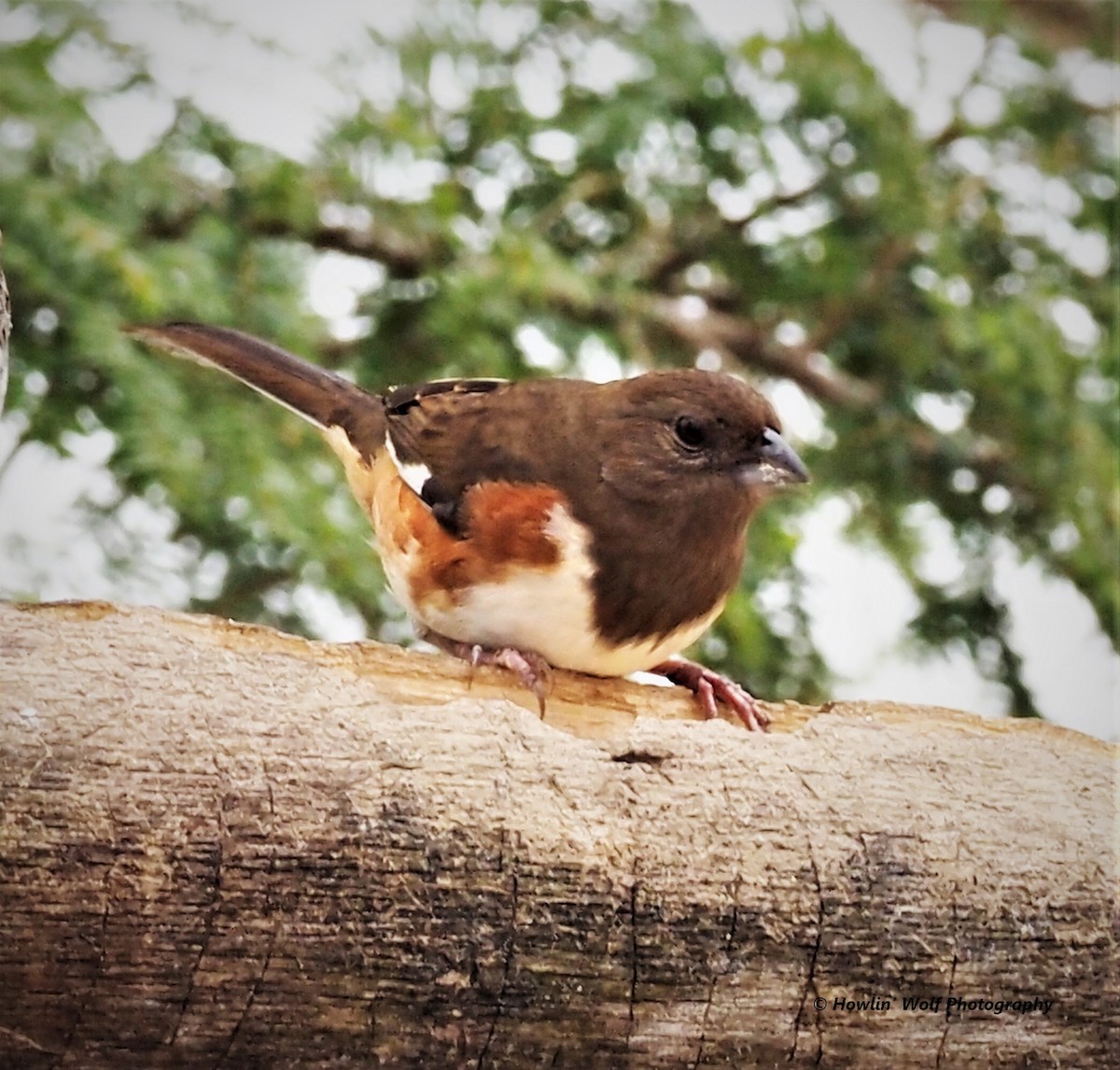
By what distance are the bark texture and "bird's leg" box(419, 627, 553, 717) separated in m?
0.02

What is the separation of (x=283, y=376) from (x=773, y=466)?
1.66 feet

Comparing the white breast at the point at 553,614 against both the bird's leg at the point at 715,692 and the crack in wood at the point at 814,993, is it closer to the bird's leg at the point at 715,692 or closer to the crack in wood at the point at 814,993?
the bird's leg at the point at 715,692

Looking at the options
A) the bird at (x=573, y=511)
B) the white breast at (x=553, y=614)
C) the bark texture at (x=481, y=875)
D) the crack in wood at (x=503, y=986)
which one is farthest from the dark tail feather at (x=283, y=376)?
the crack in wood at (x=503, y=986)

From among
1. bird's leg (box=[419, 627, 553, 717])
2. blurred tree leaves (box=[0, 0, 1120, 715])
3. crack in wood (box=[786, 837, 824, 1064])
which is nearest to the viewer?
crack in wood (box=[786, 837, 824, 1064])

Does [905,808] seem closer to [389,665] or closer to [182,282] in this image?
[389,665]

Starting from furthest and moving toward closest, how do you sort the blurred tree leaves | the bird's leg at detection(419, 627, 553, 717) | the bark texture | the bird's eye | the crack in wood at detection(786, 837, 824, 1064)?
the blurred tree leaves → the bird's eye → the bird's leg at detection(419, 627, 553, 717) → the crack in wood at detection(786, 837, 824, 1064) → the bark texture

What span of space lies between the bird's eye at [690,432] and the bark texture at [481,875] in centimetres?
27

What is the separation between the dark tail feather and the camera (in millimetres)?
1341

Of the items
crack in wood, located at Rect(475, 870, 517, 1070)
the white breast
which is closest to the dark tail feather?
the white breast

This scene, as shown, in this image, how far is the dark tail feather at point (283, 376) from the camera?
134 centimetres

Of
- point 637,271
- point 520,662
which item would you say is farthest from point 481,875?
point 637,271

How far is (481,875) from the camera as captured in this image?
0.98 meters

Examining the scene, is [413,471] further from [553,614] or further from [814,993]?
[814,993]

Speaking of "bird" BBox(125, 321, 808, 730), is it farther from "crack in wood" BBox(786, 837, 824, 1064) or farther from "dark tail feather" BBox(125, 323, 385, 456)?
"crack in wood" BBox(786, 837, 824, 1064)
